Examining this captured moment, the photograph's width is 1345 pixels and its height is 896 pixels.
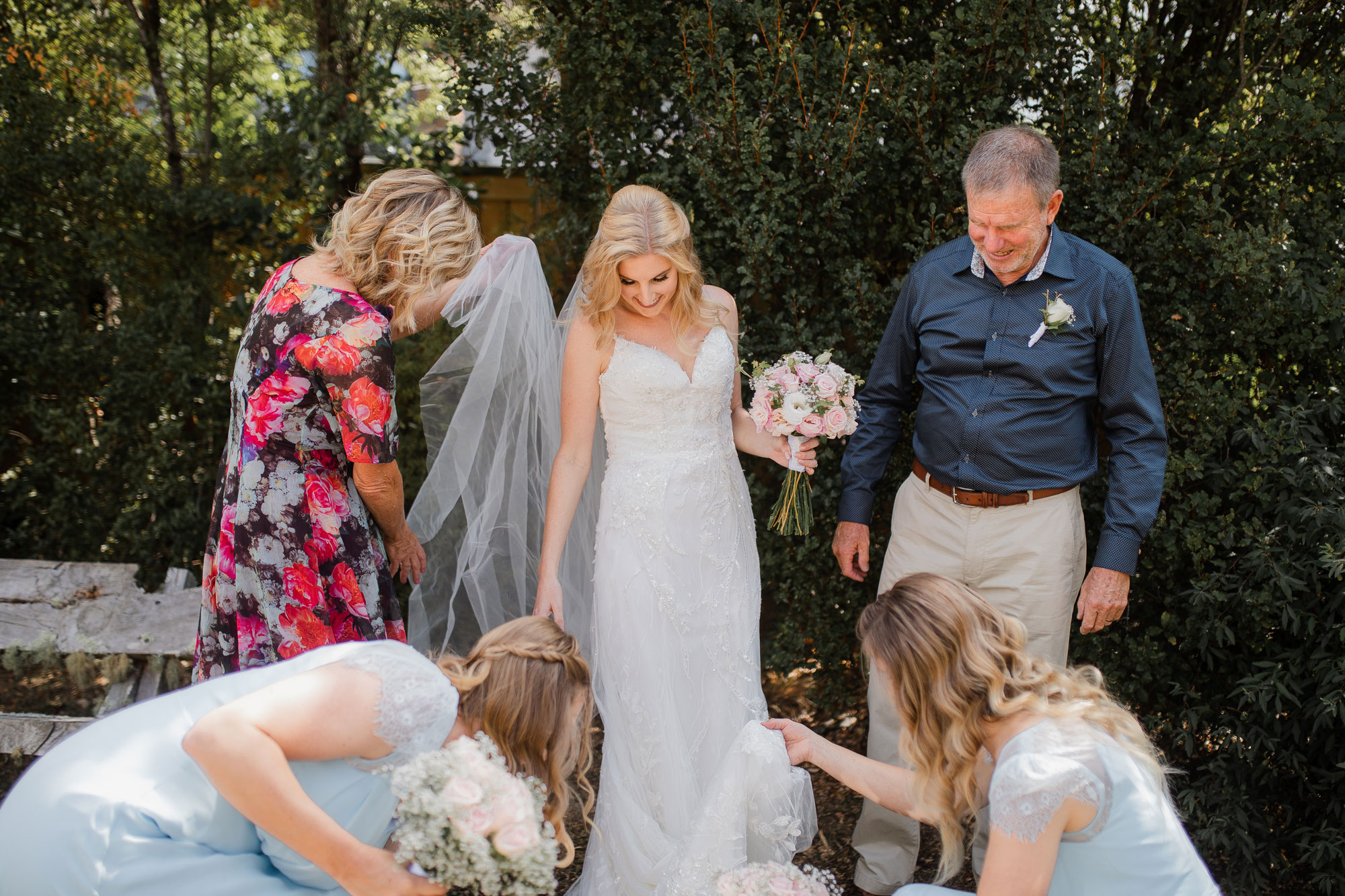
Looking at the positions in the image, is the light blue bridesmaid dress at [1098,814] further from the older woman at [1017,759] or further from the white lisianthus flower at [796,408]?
the white lisianthus flower at [796,408]

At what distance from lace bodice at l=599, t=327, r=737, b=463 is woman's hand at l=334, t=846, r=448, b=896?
147cm

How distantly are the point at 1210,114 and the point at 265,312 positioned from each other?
130 inches

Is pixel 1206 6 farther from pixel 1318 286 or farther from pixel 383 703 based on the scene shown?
pixel 383 703

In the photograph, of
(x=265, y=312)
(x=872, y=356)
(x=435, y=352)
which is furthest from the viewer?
(x=435, y=352)

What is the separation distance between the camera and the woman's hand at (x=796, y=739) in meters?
2.65

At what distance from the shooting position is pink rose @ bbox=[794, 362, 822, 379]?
3.14m

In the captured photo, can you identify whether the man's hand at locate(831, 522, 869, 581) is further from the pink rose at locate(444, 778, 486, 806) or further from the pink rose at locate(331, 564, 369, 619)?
the pink rose at locate(444, 778, 486, 806)

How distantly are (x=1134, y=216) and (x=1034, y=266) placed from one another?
0.70 m

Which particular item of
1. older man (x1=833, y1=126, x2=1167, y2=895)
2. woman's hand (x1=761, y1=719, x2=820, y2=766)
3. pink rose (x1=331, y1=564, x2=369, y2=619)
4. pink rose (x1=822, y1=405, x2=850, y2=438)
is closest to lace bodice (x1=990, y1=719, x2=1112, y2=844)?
woman's hand (x1=761, y1=719, x2=820, y2=766)

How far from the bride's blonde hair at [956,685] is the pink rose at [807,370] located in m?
0.97

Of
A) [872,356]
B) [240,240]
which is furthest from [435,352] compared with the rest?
[872,356]

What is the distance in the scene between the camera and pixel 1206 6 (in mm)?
3891

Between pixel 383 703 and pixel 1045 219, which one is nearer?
pixel 383 703

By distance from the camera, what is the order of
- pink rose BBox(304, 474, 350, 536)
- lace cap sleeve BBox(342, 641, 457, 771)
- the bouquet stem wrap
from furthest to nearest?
1. the bouquet stem wrap
2. pink rose BBox(304, 474, 350, 536)
3. lace cap sleeve BBox(342, 641, 457, 771)
